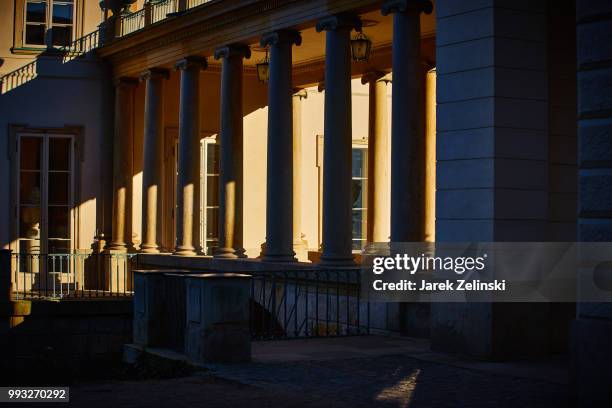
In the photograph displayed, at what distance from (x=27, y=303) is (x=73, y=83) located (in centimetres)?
791

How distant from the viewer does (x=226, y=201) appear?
2098cm

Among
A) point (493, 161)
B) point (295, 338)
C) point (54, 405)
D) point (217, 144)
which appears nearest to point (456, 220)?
point (493, 161)

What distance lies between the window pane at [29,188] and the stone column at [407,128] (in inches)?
486

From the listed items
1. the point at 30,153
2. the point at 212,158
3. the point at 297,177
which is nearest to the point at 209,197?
the point at 212,158

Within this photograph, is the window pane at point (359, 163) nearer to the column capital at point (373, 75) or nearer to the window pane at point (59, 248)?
the column capital at point (373, 75)

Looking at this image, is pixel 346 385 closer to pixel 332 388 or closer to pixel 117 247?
pixel 332 388

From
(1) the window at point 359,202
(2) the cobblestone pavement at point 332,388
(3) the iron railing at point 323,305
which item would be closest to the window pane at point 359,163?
(1) the window at point 359,202

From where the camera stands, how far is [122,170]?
25.7 meters

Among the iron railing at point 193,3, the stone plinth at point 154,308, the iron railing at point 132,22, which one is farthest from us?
the iron railing at point 132,22

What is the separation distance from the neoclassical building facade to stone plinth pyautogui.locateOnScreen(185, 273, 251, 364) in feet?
8.19

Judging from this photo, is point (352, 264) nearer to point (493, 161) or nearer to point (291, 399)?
point (493, 161)

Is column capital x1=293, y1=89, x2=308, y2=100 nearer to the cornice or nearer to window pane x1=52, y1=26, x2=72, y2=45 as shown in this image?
the cornice

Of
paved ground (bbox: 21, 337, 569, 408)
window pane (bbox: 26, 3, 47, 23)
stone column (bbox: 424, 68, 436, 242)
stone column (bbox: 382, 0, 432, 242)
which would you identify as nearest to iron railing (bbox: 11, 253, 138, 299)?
window pane (bbox: 26, 3, 47, 23)

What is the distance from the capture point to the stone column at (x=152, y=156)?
24.3 metres
